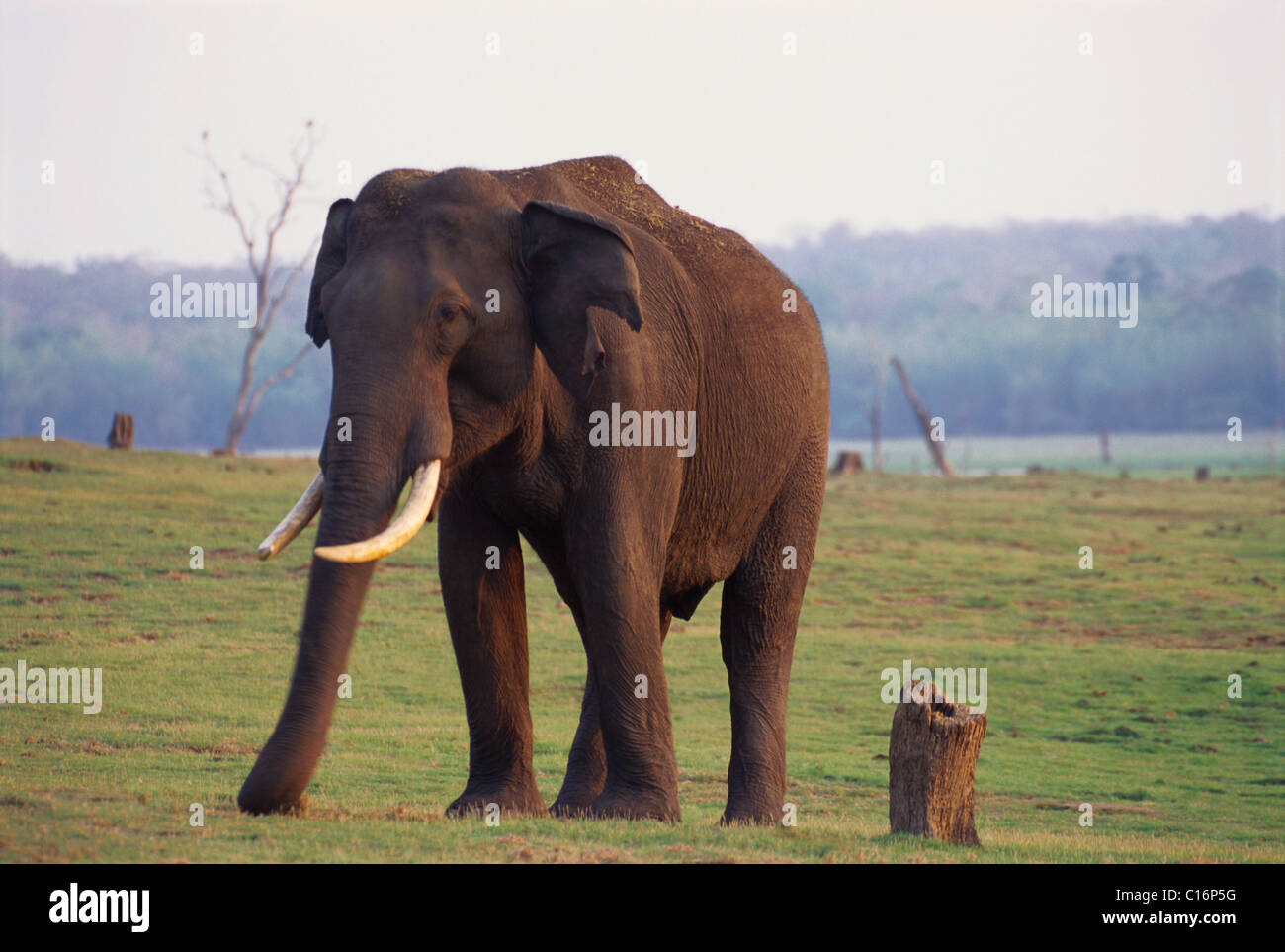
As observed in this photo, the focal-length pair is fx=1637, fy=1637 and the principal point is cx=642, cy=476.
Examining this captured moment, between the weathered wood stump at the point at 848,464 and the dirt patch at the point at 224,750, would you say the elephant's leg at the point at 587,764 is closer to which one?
the dirt patch at the point at 224,750

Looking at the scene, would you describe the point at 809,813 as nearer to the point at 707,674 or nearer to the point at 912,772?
the point at 912,772

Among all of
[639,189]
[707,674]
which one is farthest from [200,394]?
[639,189]

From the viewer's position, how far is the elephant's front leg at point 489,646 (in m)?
10.4

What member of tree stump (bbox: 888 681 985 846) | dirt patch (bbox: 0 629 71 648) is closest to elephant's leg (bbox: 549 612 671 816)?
tree stump (bbox: 888 681 985 846)

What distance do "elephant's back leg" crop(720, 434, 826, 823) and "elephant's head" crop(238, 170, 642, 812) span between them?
2.83 m

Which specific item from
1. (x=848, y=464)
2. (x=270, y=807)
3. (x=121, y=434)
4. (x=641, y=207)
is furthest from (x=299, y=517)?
(x=848, y=464)

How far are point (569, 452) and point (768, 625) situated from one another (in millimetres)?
2757

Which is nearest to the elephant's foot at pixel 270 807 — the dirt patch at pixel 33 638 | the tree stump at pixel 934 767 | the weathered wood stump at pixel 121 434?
the tree stump at pixel 934 767

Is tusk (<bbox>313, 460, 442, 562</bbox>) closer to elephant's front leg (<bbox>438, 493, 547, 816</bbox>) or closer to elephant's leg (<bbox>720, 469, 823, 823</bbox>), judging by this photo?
elephant's front leg (<bbox>438, 493, 547, 816</bbox>)

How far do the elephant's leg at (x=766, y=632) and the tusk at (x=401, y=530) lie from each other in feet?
11.8

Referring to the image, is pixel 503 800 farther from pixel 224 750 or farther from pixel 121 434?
pixel 121 434

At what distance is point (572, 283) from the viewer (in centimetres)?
948

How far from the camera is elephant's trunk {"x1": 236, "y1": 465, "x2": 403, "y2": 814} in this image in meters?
8.23
